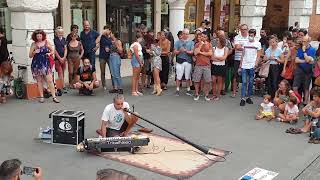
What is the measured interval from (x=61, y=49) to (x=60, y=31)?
1.45 feet

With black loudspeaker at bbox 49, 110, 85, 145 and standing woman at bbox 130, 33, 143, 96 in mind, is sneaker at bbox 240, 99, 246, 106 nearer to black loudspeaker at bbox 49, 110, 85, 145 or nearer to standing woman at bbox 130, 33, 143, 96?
standing woman at bbox 130, 33, 143, 96

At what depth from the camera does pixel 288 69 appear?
416 inches

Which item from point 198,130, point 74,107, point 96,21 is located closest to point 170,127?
point 198,130

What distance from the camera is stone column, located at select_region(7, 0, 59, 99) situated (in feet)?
34.2

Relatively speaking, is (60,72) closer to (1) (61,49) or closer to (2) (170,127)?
(1) (61,49)

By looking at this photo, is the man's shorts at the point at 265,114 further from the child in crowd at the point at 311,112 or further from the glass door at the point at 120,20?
the glass door at the point at 120,20

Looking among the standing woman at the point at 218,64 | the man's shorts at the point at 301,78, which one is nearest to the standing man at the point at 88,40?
the standing woman at the point at 218,64

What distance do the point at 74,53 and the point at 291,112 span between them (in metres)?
5.68

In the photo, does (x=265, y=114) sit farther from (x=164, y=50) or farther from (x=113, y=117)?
(x=113, y=117)

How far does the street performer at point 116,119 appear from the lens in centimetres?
722

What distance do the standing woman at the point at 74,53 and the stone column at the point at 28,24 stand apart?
0.98m

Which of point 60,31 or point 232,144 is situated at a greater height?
point 60,31

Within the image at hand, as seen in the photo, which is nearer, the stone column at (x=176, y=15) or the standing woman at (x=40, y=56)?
the standing woman at (x=40, y=56)

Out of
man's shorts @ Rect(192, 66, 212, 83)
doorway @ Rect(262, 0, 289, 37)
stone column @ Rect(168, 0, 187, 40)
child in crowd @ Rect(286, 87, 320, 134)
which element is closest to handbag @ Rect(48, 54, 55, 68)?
man's shorts @ Rect(192, 66, 212, 83)
